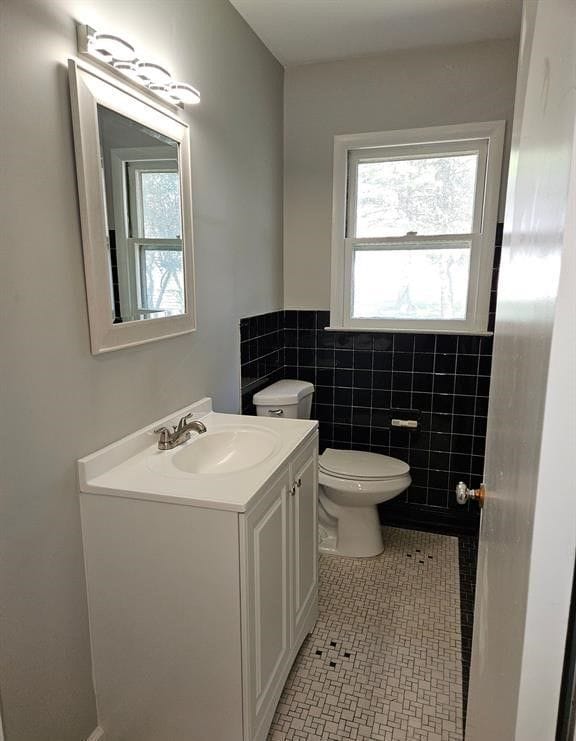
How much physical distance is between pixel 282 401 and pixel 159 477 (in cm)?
116

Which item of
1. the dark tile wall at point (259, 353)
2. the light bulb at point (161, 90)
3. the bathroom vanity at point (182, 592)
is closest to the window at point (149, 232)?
the light bulb at point (161, 90)

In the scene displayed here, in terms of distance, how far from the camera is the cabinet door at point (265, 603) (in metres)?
1.31

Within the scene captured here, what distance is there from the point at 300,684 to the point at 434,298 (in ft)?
6.62

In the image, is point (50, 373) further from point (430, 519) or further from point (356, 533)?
point (430, 519)

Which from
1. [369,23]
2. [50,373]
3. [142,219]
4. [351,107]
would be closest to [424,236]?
[351,107]

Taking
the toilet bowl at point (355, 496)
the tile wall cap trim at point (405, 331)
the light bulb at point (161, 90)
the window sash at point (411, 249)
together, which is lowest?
the toilet bowl at point (355, 496)

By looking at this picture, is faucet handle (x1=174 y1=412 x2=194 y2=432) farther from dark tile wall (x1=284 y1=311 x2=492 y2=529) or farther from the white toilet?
dark tile wall (x1=284 y1=311 x2=492 y2=529)

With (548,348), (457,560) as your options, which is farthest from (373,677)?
(548,348)

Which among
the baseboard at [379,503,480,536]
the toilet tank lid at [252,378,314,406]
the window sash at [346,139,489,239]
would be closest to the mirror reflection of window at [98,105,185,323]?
the toilet tank lid at [252,378,314,406]

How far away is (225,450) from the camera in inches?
71.8

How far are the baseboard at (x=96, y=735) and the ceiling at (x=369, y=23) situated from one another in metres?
2.76

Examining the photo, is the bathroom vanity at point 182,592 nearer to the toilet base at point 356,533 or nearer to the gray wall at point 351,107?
the toilet base at point 356,533

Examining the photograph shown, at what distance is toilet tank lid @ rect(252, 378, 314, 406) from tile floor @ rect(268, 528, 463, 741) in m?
0.87

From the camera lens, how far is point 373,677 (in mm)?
1808
